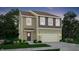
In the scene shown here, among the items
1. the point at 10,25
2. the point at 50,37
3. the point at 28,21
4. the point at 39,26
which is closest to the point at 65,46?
the point at 50,37

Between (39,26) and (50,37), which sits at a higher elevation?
(39,26)

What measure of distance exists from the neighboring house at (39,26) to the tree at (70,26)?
5cm

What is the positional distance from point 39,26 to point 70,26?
13.1 inches

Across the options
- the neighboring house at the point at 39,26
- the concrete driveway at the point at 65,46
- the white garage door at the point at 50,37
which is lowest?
the concrete driveway at the point at 65,46

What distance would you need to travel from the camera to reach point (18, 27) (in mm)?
4285

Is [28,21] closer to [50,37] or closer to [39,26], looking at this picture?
[39,26]

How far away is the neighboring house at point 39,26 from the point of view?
4.30 meters

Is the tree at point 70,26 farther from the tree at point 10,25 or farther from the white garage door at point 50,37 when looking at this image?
the tree at point 10,25

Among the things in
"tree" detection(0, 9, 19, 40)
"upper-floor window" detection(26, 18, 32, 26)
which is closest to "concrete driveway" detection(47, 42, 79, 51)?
"upper-floor window" detection(26, 18, 32, 26)

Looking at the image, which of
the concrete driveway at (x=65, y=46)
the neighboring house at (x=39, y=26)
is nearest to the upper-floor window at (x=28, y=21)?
the neighboring house at (x=39, y=26)

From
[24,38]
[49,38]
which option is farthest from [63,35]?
[24,38]

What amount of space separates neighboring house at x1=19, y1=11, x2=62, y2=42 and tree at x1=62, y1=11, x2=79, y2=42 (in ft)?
0.18

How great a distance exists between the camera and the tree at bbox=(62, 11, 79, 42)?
168 inches

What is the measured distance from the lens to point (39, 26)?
4.32 meters
